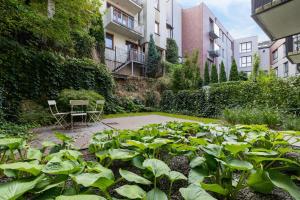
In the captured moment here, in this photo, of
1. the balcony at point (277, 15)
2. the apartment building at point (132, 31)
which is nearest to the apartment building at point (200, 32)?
the apartment building at point (132, 31)

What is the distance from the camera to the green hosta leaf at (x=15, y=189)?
3.05 ft

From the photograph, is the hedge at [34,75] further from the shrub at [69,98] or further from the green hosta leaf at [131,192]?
the green hosta leaf at [131,192]

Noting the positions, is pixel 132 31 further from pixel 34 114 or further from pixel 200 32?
pixel 34 114

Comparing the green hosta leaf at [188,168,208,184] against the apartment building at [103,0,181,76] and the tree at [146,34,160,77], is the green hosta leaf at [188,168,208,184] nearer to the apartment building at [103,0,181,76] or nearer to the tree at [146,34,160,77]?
the apartment building at [103,0,181,76]

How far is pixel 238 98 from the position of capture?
9430 millimetres

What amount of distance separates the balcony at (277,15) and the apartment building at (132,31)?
1000cm

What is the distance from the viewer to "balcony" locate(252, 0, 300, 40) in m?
4.80

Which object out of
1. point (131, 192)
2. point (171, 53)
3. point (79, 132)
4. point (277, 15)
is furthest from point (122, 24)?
point (131, 192)

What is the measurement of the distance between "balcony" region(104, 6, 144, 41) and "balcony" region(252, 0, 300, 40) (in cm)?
1125

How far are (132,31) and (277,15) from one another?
1241 centimetres

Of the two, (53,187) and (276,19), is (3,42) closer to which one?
(53,187)

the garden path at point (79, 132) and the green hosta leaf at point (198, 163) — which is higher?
the green hosta leaf at point (198, 163)

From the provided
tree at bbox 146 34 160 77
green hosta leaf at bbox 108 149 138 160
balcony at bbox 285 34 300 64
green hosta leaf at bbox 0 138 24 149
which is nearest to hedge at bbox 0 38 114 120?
green hosta leaf at bbox 0 138 24 149

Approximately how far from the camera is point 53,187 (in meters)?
1.11
